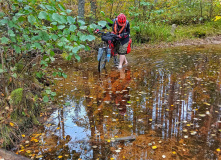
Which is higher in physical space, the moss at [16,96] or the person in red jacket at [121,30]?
the person in red jacket at [121,30]

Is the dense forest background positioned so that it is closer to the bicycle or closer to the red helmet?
the bicycle

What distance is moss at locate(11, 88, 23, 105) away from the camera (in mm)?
3313

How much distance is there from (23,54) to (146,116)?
2.63 meters

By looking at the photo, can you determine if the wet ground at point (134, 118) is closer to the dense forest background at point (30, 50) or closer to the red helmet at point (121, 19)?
the dense forest background at point (30, 50)

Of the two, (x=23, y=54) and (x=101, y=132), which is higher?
(x=23, y=54)

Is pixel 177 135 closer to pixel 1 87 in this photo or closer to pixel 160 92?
pixel 160 92

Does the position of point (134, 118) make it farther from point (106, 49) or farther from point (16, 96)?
point (106, 49)

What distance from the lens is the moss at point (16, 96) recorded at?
3313mm

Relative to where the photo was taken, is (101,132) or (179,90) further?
(179,90)

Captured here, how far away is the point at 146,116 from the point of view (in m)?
4.07

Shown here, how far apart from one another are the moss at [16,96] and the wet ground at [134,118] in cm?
66

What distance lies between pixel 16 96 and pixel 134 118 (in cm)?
216

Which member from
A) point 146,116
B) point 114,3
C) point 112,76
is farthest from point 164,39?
point 146,116

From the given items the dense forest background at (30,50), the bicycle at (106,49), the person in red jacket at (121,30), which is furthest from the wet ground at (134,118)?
the person in red jacket at (121,30)
